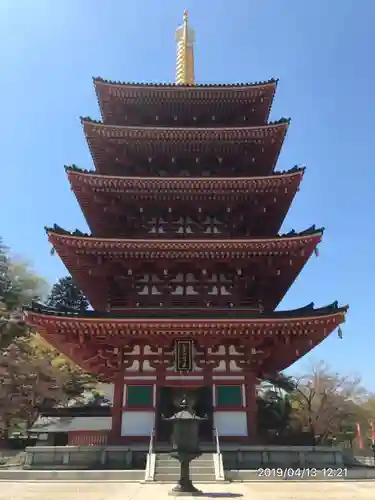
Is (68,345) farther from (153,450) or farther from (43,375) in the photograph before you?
(43,375)

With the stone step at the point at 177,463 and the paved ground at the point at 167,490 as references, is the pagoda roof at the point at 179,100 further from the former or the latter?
the paved ground at the point at 167,490

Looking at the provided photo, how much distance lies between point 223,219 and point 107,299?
641 centimetres

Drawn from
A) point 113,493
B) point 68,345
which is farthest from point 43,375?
point 113,493

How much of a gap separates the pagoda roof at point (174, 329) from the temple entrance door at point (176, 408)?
1.95 meters

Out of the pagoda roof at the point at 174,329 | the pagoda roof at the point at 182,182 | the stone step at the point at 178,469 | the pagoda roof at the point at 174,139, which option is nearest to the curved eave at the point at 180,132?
the pagoda roof at the point at 174,139

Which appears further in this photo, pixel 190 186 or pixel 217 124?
pixel 217 124

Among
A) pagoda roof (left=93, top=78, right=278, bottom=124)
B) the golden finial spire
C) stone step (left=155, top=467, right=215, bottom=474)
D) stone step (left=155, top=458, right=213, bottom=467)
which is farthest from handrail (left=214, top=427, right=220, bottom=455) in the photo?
the golden finial spire

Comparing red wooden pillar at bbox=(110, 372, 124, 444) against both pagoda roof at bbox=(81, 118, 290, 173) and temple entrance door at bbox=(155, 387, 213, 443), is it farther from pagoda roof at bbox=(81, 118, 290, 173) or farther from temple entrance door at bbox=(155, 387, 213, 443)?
pagoda roof at bbox=(81, 118, 290, 173)

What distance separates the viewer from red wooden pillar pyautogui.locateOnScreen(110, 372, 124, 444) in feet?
52.6

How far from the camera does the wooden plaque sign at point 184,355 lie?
16391 millimetres

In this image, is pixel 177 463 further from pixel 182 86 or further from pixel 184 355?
pixel 182 86

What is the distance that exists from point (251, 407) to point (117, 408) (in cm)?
505

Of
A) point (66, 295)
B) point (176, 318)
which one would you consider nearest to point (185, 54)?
point (176, 318)

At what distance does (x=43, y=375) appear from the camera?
111 feet
